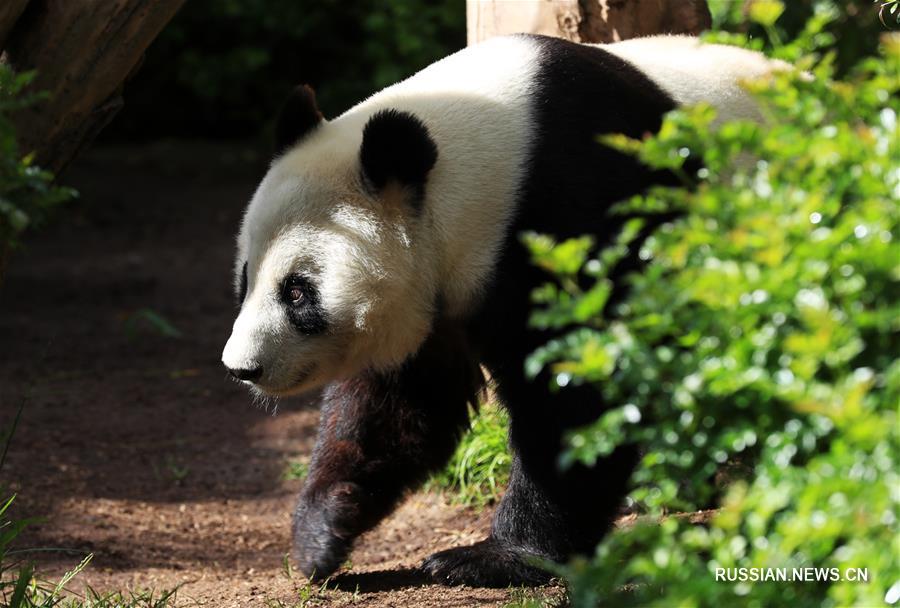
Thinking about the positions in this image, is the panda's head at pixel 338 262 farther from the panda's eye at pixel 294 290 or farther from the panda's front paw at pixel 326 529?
the panda's front paw at pixel 326 529

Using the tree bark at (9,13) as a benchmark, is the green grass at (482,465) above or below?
below

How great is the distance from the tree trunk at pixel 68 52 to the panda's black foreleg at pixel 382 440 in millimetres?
1426

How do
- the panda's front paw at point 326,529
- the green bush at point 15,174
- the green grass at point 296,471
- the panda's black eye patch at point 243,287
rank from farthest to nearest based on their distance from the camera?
the green grass at point 296,471, the panda's front paw at point 326,529, the panda's black eye patch at point 243,287, the green bush at point 15,174

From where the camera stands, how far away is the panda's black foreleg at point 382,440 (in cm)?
428

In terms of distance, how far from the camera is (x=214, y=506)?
5.30 metres

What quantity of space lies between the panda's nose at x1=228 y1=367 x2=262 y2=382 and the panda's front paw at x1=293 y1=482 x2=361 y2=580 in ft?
2.59

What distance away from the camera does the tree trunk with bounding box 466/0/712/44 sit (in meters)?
4.96

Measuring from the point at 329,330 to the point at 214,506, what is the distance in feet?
6.34

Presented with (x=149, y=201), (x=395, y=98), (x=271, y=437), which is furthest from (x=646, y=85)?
(x=149, y=201)

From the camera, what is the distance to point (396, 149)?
361 cm

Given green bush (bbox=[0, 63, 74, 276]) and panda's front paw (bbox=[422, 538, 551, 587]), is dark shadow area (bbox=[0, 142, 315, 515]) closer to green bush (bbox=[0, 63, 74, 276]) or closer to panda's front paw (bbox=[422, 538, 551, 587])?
green bush (bbox=[0, 63, 74, 276])

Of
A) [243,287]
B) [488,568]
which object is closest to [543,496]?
[488,568]

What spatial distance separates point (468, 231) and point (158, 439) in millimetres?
3049

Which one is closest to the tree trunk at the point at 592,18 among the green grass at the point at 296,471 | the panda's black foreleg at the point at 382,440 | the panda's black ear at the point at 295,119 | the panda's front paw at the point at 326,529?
the panda's black ear at the point at 295,119
